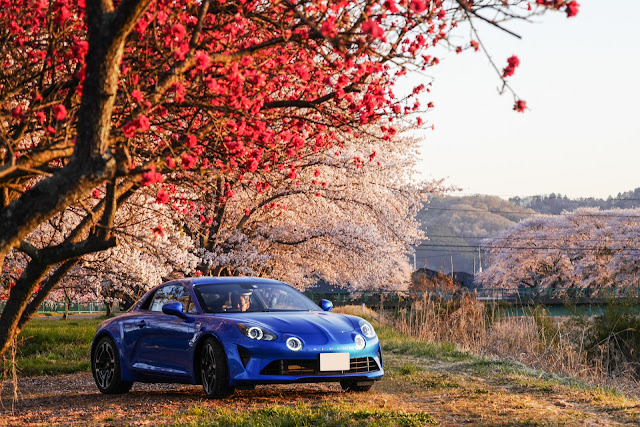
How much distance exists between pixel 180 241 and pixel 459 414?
1523cm

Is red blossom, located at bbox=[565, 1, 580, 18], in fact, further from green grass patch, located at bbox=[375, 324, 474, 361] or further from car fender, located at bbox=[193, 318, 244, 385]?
green grass patch, located at bbox=[375, 324, 474, 361]

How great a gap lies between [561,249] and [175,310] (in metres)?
64.1

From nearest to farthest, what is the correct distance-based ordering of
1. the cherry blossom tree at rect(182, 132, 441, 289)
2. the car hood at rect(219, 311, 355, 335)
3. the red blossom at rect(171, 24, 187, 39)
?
1. the red blossom at rect(171, 24, 187, 39)
2. the car hood at rect(219, 311, 355, 335)
3. the cherry blossom tree at rect(182, 132, 441, 289)

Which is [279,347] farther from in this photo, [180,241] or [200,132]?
[180,241]

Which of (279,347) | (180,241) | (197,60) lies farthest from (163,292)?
(180,241)

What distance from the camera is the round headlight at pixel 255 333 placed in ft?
28.6

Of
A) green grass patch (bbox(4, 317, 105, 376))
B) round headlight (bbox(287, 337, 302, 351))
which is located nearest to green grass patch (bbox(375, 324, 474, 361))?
round headlight (bbox(287, 337, 302, 351))

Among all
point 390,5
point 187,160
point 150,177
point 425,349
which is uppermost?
point 390,5

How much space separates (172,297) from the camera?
10156mm

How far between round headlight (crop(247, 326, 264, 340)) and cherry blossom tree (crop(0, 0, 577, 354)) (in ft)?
5.78

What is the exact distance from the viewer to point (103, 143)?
570 cm

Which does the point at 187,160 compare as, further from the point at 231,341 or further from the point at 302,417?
the point at 231,341

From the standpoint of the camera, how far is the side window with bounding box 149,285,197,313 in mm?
9828

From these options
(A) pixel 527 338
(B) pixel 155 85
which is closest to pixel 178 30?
(B) pixel 155 85
